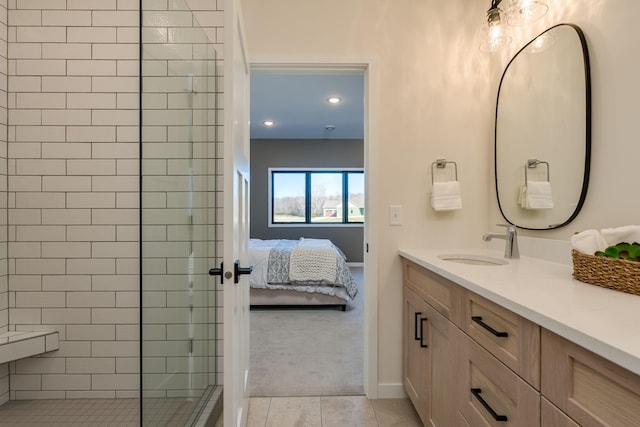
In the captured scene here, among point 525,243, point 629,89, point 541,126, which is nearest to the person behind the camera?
point 629,89

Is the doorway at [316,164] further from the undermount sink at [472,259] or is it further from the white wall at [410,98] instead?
the undermount sink at [472,259]

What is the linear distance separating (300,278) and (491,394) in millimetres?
2666

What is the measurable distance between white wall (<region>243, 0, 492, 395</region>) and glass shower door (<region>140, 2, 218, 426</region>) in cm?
65

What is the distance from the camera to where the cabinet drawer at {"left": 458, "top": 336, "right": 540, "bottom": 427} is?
820 millimetres

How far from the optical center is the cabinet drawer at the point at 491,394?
820 mm

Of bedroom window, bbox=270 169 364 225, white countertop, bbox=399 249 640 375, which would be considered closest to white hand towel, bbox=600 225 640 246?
white countertop, bbox=399 249 640 375

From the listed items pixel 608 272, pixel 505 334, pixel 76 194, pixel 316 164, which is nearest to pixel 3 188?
pixel 76 194

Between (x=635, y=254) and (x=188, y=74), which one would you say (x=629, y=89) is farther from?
(x=188, y=74)

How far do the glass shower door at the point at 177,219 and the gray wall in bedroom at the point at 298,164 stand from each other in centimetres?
463

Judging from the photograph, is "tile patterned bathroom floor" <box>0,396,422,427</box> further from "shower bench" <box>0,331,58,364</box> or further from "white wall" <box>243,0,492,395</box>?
"shower bench" <box>0,331,58,364</box>

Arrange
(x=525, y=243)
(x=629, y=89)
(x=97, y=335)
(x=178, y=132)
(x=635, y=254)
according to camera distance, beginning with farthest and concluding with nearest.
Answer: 1. (x=97, y=335)
2. (x=525, y=243)
3. (x=178, y=132)
4. (x=629, y=89)
5. (x=635, y=254)

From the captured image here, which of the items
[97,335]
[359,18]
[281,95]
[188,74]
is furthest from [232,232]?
[281,95]

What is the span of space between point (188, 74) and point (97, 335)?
4.95ft

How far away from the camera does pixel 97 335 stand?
5.83 feet
